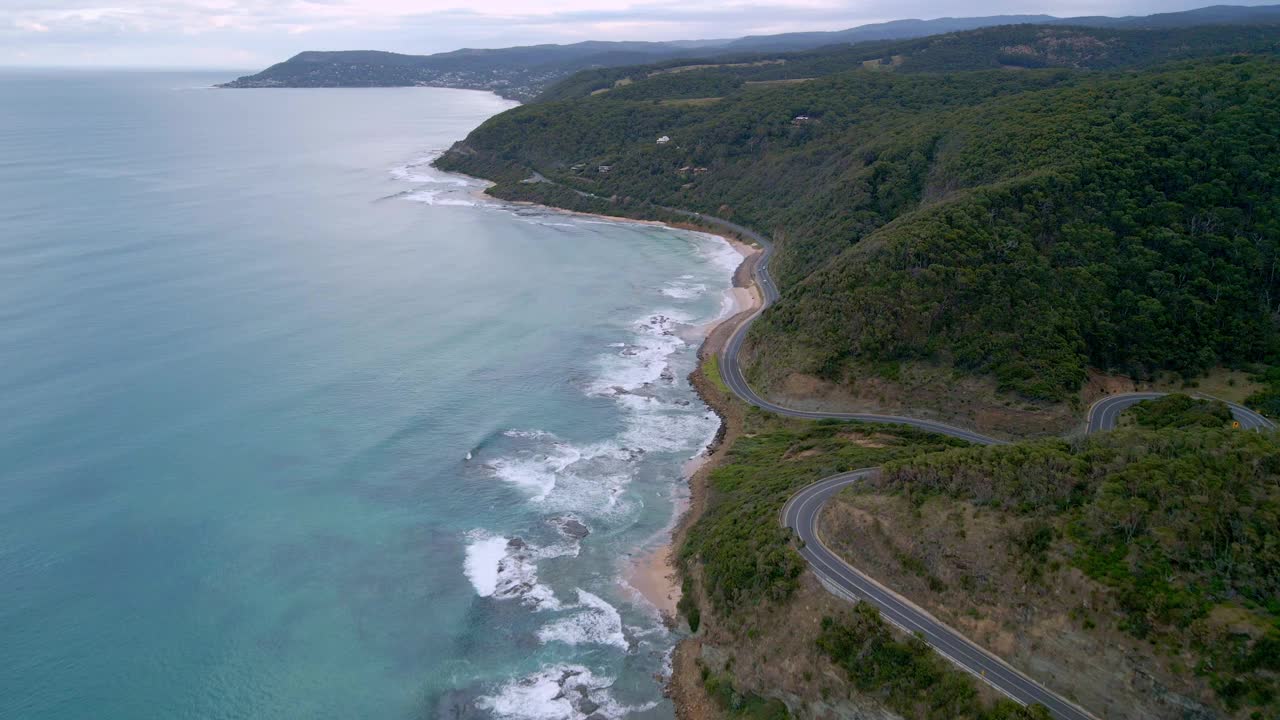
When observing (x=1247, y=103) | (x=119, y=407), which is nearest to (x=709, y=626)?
(x=119, y=407)

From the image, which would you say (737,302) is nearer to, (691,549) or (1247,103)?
(691,549)

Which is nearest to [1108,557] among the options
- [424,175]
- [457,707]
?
[457,707]

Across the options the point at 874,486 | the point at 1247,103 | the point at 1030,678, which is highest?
the point at 1247,103

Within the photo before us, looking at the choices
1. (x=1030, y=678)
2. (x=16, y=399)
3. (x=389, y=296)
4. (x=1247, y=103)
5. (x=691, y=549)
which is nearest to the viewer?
(x=1030, y=678)

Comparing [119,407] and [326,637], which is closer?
[326,637]

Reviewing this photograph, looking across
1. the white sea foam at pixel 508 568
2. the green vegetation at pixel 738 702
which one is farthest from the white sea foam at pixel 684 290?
the green vegetation at pixel 738 702

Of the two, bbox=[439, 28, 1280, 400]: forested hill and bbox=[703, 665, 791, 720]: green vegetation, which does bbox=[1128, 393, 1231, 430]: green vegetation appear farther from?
bbox=[703, 665, 791, 720]: green vegetation

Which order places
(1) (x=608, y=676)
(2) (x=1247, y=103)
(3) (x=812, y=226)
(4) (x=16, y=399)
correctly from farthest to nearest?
(3) (x=812, y=226), (2) (x=1247, y=103), (4) (x=16, y=399), (1) (x=608, y=676)

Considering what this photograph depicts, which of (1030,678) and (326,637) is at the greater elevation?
(1030,678)
